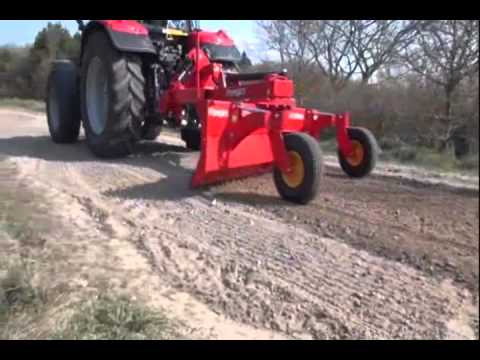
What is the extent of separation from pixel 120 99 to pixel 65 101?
7.65 feet

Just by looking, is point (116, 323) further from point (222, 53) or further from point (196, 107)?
point (222, 53)

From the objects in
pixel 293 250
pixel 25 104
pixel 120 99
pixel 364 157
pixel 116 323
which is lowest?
pixel 116 323

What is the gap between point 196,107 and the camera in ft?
21.4

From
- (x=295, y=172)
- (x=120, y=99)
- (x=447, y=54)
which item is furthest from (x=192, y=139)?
(x=447, y=54)

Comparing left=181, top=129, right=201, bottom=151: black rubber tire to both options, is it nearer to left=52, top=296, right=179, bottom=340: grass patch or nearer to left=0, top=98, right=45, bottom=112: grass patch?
left=52, top=296, right=179, bottom=340: grass patch

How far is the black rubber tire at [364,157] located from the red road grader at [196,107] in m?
0.01

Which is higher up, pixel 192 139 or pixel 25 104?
pixel 25 104

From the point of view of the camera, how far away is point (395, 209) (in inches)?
169

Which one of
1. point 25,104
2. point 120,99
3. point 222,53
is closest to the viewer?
point 120,99

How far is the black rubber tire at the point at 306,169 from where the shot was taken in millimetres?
4883

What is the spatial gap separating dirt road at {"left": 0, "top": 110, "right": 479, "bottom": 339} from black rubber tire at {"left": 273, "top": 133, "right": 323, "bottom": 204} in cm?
11
